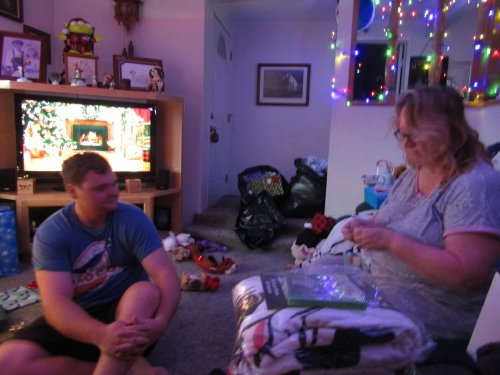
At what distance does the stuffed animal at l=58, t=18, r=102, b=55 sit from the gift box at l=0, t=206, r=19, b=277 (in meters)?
1.43

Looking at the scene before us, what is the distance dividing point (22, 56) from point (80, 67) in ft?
1.43

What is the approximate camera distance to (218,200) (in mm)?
4266

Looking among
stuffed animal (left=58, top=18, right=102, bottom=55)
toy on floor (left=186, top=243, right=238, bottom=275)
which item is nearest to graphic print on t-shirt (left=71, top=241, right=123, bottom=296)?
toy on floor (left=186, top=243, right=238, bottom=275)

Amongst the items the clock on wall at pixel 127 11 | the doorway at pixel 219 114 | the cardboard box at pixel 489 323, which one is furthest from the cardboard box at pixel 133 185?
the cardboard box at pixel 489 323

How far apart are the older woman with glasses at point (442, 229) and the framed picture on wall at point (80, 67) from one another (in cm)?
271

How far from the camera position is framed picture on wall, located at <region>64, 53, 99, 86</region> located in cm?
301

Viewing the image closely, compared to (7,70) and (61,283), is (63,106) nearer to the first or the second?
(7,70)

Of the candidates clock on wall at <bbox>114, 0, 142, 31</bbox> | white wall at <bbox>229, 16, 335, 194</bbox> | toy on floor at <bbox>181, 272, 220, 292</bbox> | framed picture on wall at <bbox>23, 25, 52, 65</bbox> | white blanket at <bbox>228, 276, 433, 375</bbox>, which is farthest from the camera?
white wall at <bbox>229, 16, 335, 194</bbox>

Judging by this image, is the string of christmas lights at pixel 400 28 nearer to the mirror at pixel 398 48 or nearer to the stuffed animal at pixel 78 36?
the mirror at pixel 398 48

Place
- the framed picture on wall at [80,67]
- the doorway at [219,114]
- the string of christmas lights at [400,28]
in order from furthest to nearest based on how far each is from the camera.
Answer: the doorway at [219,114] → the framed picture on wall at [80,67] → the string of christmas lights at [400,28]

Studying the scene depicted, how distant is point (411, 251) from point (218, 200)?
11.3ft

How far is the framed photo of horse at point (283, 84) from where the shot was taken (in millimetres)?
4352

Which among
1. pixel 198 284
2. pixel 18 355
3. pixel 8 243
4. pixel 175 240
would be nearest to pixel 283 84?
pixel 175 240

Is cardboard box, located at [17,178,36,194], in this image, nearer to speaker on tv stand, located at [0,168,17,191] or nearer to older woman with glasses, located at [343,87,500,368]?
speaker on tv stand, located at [0,168,17,191]
